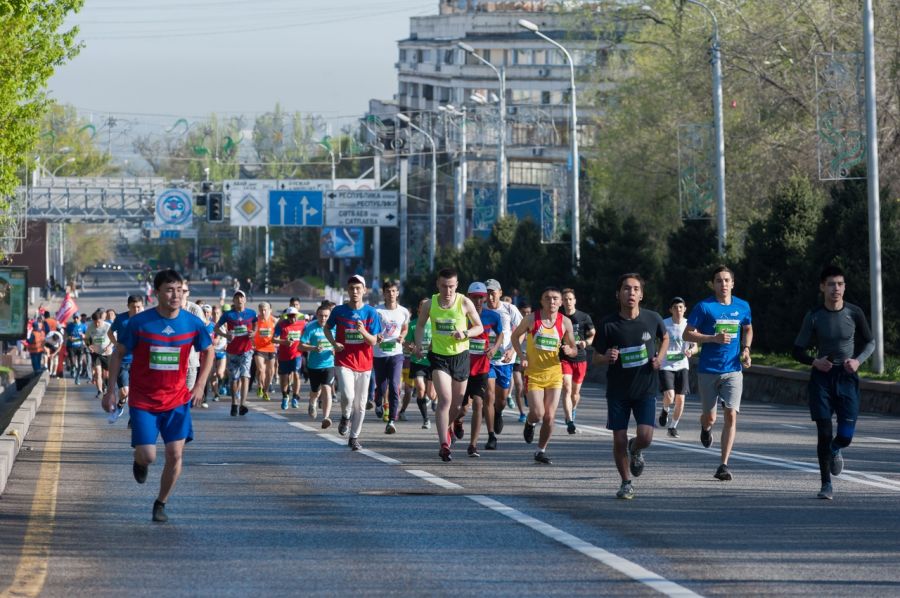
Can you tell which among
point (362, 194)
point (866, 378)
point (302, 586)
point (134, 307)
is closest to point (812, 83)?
point (866, 378)

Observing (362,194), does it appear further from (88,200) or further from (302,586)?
(302,586)

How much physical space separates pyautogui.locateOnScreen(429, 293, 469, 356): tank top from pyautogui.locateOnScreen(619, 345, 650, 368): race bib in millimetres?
3548

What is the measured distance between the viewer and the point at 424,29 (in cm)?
14512

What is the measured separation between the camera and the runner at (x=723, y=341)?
14.9m

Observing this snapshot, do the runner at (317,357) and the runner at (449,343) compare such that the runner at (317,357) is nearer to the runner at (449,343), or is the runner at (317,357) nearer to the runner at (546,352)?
the runner at (449,343)

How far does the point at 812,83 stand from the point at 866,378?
16.1 m

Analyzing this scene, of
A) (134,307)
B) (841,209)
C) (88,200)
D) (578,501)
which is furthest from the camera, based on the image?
(88,200)

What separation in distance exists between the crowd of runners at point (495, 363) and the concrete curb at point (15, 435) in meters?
1.12

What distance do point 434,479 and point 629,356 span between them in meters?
2.15

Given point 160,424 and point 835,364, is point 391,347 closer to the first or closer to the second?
point 835,364

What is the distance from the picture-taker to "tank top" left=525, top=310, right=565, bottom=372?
16.6 metres

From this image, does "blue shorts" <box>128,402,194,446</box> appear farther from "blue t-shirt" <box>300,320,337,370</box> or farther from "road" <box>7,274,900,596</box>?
"blue t-shirt" <box>300,320,337,370</box>

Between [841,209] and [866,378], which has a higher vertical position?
[841,209]

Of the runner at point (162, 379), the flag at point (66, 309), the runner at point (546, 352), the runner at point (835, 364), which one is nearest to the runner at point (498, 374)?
the runner at point (546, 352)
